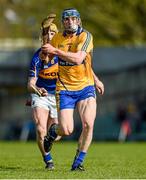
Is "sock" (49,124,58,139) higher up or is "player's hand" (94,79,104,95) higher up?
"player's hand" (94,79,104,95)

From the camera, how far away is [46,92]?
48.7 feet

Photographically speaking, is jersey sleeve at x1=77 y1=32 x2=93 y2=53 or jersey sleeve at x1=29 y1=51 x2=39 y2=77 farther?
jersey sleeve at x1=29 y1=51 x2=39 y2=77

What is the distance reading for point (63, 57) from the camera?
44.3ft

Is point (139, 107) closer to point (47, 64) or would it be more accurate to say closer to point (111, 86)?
point (111, 86)

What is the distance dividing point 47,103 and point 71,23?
2.05 m

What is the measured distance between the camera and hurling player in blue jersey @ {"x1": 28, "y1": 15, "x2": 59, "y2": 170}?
14.9 m

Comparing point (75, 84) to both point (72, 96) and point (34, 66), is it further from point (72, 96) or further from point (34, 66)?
point (34, 66)

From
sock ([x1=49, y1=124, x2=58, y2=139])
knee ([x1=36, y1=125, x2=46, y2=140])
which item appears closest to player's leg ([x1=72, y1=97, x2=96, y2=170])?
sock ([x1=49, y1=124, x2=58, y2=139])

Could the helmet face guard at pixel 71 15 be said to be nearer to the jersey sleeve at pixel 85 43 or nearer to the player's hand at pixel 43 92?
the jersey sleeve at pixel 85 43

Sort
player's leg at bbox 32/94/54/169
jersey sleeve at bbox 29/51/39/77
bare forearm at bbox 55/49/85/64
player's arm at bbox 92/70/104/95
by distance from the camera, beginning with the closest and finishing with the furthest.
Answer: bare forearm at bbox 55/49/85/64 → player's arm at bbox 92/70/104/95 → jersey sleeve at bbox 29/51/39/77 → player's leg at bbox 32/94/54/169

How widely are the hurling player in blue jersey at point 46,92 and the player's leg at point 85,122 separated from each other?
1.04m

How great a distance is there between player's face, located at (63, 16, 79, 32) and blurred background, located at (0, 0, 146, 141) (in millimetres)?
24490

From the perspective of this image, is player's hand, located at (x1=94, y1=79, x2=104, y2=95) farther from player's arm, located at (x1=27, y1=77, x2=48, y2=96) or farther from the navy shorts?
player's arm, located at (x1=27, y1=77, x2=48, y2=96)

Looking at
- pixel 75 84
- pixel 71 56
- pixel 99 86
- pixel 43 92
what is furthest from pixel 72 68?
pixel 43 92
